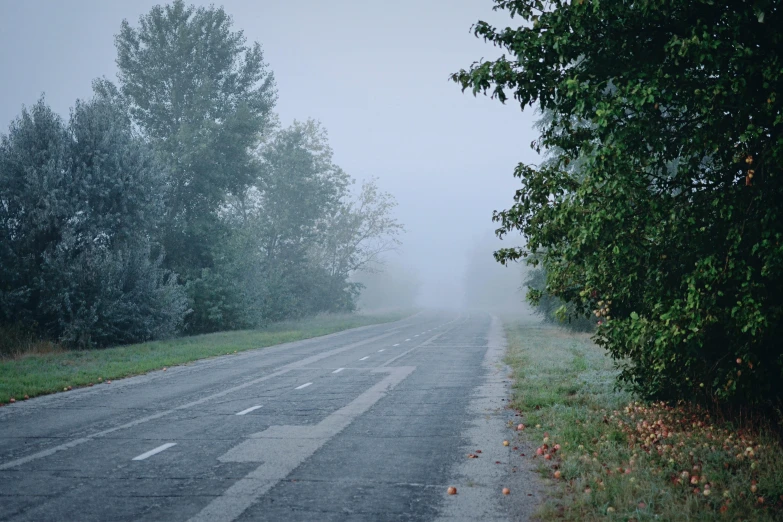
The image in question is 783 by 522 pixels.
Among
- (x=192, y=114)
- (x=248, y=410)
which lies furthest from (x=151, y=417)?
(x=192, y=114)

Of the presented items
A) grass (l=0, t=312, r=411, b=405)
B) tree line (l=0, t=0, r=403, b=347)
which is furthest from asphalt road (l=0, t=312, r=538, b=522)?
tree line (l=0, t=0, r=403, b=347)

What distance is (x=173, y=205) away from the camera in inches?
1416

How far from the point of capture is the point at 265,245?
52.0 metres

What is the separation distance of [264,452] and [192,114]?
105ft

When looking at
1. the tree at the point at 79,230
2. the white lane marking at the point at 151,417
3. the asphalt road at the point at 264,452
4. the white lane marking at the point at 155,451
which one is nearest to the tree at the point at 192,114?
the tree at the point at 79,230

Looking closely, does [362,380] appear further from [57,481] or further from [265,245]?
[265,245]

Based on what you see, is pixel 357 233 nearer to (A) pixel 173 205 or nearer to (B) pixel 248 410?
(A) pixel 173 205

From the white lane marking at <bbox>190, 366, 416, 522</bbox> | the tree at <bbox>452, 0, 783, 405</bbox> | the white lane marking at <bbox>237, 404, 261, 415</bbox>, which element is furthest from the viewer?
the white lane marking at <bbox>237, 404, 261, 415</bbox>

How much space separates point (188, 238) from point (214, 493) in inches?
1207

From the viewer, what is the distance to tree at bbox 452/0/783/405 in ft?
21.8

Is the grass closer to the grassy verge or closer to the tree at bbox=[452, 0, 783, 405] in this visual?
the grassy verge

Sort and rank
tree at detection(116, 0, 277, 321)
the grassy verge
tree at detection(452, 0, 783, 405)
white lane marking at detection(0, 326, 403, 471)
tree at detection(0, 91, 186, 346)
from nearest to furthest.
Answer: the grassy verge
tree at detection(452, 0, 783, 405)
white lane marking at detection(0, 326, 403, 471)
tree at detection(0, 91, 186, 346)
tree at detection(116, 0, 277, 321)

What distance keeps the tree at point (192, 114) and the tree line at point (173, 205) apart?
0.26 feet

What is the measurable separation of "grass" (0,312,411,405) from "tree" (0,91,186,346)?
1.40 metres
